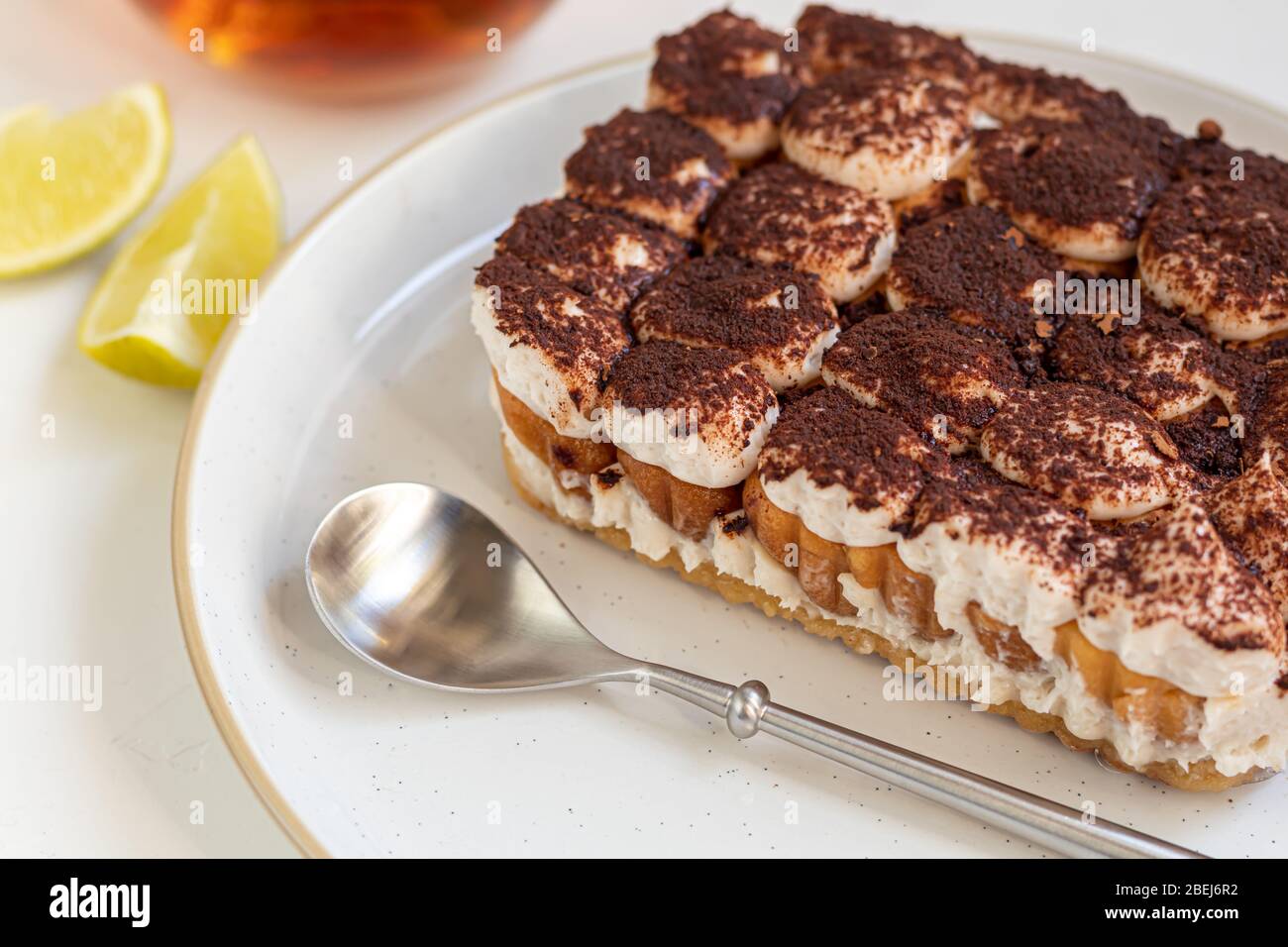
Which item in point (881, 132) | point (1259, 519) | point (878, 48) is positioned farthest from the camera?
point (878, 48)

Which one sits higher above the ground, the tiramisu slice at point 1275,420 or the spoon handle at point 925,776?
the tiramisu slice at point 1275,420

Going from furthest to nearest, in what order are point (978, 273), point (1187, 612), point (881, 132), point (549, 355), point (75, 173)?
point (75, 173) → point (881, 132) → point (978, 273) → point (549, 355) → point (1187, 612)

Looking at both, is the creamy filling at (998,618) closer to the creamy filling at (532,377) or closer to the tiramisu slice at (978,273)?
the creamy filling at (532,377)

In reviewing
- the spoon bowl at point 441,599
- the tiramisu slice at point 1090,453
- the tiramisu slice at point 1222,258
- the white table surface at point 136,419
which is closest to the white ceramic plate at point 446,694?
the spoon bowl at point 441,599

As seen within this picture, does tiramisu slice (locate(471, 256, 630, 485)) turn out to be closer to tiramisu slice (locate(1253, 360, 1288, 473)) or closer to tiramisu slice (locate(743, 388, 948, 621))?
tiramisu slice (locate(743, 388, 948, 621))

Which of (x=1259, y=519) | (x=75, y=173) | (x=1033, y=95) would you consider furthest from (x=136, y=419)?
(x=1259, y=519)

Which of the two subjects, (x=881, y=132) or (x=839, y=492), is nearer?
(x=839, y=492)

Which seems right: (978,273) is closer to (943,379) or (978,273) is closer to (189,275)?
(943,379)
